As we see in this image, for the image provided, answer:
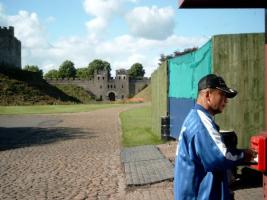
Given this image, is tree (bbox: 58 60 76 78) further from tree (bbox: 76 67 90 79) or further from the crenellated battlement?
the crenellated battlement

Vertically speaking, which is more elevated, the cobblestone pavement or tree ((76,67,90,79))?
tree ((76,67,90,79))

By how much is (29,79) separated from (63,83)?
1816 cm

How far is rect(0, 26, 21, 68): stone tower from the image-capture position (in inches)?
3519

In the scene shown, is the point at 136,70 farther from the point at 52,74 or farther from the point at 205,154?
the point at 205,154

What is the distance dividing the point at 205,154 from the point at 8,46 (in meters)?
91.8

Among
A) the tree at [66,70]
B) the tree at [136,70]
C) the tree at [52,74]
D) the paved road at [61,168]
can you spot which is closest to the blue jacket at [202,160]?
the paved road at [61,168]

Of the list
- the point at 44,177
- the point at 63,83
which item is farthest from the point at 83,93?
the point at 44,177

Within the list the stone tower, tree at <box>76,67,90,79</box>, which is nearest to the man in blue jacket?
the stone tower

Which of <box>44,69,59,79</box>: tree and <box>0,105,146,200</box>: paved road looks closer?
<box>0,105,146,200</box>: paved road

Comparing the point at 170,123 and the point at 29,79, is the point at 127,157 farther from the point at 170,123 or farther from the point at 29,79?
the point at 29,79

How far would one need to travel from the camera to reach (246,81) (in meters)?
7.80

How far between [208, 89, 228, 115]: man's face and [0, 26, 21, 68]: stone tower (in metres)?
88.6

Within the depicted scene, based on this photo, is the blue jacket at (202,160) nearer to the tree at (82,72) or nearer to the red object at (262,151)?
the red object at (262,151)

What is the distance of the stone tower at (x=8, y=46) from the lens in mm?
89381
